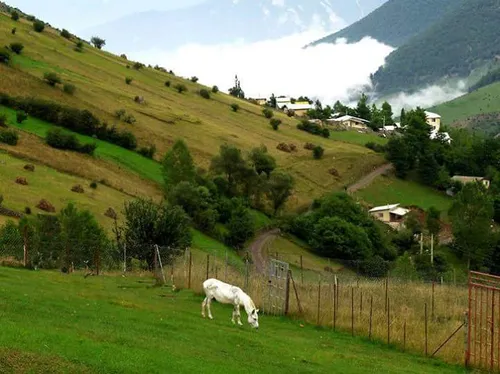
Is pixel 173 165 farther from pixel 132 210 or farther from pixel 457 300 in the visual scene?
pixel 457 300

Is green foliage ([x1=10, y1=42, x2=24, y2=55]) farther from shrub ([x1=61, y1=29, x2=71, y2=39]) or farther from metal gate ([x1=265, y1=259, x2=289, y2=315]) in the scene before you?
metal gate ([x1=265, y1=259, x2=289, y2=315])

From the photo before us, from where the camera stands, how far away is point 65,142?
87.4 meters

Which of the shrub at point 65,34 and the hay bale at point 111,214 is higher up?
the shrub at point 65,34

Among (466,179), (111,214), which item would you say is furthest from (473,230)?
(111,214)

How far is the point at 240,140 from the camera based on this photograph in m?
126

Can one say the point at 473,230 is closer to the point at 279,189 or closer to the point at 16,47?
the point at 279,189

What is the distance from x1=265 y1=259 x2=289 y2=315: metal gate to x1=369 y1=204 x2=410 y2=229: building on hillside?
77.0 m

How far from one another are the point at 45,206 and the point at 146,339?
147 feet

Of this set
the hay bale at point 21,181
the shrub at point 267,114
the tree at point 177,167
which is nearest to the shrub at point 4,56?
the tree at point 177,167

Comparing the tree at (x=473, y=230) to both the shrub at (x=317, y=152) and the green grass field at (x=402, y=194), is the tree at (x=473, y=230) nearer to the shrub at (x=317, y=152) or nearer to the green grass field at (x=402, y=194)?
the green grass field at (x=402, y=194)

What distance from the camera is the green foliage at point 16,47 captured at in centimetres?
12406

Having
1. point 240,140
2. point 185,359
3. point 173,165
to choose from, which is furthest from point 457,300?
point 240,140

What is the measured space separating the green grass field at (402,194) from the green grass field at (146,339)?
90.9 m

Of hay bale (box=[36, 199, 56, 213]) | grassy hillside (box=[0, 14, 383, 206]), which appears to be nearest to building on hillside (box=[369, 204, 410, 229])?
grassy hillside (box=[0, 14, 383, 206])
